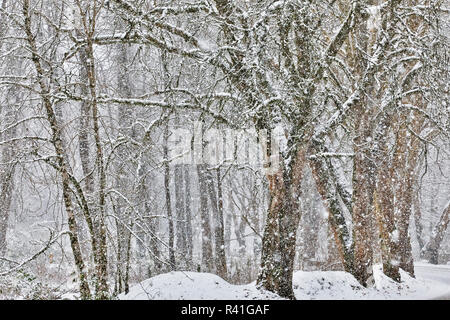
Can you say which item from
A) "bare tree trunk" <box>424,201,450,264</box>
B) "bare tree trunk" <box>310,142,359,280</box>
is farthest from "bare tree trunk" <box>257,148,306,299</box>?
"bare tree trunk" <box>424,201,450,264</box>

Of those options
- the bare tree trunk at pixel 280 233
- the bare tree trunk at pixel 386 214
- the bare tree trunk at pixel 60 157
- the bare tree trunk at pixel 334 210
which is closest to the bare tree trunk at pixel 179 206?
the bare tree trunk at pixel 386 214

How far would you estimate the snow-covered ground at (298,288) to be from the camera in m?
8.02

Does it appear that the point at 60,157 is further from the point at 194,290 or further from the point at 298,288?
the point at 298,288

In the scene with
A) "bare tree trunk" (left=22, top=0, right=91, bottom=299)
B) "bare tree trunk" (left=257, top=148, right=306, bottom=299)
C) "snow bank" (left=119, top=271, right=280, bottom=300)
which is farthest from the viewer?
"bare tree trunk" (left=257, top=148, right=306, bottom=299)

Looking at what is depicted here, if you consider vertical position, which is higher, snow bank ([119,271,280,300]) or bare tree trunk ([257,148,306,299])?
bare tree trunk ([257,148,306,299])

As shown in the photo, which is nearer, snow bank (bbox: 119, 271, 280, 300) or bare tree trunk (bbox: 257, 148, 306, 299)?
snow bank (bbox: 119, 271, 280, 300)

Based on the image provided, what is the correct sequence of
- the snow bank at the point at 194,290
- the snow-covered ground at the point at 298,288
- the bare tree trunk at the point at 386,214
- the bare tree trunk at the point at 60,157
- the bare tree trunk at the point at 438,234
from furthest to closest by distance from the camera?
the bare tree trunk at the point at 438,234, the bare tree trunk at the point at 386,214, the snow-covered ground at the point at 298,288, the snow bank at the point at 194,290, the bare tree trunk at the point at 60,157

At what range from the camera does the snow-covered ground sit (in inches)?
316

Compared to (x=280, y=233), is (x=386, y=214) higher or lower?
higher

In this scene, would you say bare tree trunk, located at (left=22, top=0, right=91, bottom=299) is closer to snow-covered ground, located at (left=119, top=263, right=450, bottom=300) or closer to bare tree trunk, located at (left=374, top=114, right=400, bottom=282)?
snow-covered ground, located at (left=119, top=263, right=450, bottom=300)

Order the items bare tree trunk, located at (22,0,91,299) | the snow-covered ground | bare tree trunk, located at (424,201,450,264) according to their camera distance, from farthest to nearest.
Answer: bare tree trunk, located at (424,201,450,264) → the snow-covered ground → bare tree trunk, located at (22,0,91,299)

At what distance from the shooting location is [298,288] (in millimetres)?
9320

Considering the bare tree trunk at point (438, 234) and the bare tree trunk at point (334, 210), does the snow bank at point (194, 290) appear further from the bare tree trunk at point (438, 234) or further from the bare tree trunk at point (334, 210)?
the bare tree trunk at point (438, 234)

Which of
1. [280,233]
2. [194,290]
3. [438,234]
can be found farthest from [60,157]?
[438,234]
